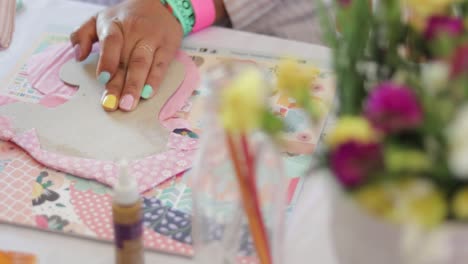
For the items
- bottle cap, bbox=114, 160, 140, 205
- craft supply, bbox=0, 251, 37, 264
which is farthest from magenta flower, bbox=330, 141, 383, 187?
craft supply, bbox=0, 251, 37, 264

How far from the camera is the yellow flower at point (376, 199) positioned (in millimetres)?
414

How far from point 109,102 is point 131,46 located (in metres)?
0.11

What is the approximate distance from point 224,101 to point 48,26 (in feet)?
2.26

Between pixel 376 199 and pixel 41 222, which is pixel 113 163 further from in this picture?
pixel 376 199

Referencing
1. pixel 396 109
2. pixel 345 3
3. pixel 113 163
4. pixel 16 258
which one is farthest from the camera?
pixel 113 163

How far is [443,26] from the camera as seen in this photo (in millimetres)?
445

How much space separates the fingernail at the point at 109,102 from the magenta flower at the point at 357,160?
1.72 feet

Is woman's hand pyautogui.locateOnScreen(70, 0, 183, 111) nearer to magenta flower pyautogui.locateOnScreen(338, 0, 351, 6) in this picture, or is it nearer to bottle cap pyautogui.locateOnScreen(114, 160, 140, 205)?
bottle cap pyautogui.locateOnScreen(114, 160, 140, 205)

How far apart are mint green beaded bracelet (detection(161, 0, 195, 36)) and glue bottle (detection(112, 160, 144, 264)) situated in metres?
0.47

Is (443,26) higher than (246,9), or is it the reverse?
(443,26)

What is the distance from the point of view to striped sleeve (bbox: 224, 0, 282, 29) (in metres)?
1.07

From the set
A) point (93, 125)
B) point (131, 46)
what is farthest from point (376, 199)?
point (131, 46)

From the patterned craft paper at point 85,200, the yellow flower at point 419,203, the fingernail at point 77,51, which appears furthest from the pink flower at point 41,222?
the yellow flower at point 419,203

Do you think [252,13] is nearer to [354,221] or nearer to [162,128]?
[162,128]
